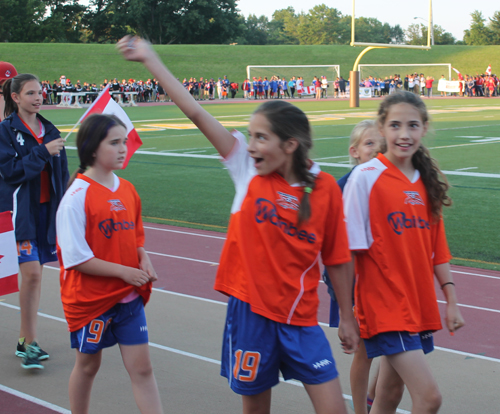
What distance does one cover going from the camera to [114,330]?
3.31 m

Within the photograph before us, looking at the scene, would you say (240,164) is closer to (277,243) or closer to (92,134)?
(277,243)

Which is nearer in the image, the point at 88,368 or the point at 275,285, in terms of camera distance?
the point at 275,285

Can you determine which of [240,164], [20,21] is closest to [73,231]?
[240,164]

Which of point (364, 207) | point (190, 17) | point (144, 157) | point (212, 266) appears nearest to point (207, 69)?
point (190, 17)

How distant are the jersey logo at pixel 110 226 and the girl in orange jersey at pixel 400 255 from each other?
116 centimetres

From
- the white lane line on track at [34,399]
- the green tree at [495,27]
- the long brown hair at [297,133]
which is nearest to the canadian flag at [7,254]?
the white lane line on track at [34,399]

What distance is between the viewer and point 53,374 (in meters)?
4.41

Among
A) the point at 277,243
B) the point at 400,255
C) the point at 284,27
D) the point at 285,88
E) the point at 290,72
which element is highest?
the point at 284,27

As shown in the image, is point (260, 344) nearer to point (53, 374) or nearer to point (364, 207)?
point (364, 207)

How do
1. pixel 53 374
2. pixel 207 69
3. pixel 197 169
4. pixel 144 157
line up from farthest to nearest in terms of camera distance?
pixel 207 69, pixel 144 157, pixel 197 169, pixel 53 374

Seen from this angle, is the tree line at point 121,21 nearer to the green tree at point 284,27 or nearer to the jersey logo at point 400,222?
the green tree at point 284,27

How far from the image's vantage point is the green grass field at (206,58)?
59125 mm

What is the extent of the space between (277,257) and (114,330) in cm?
117

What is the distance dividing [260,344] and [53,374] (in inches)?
93.4
